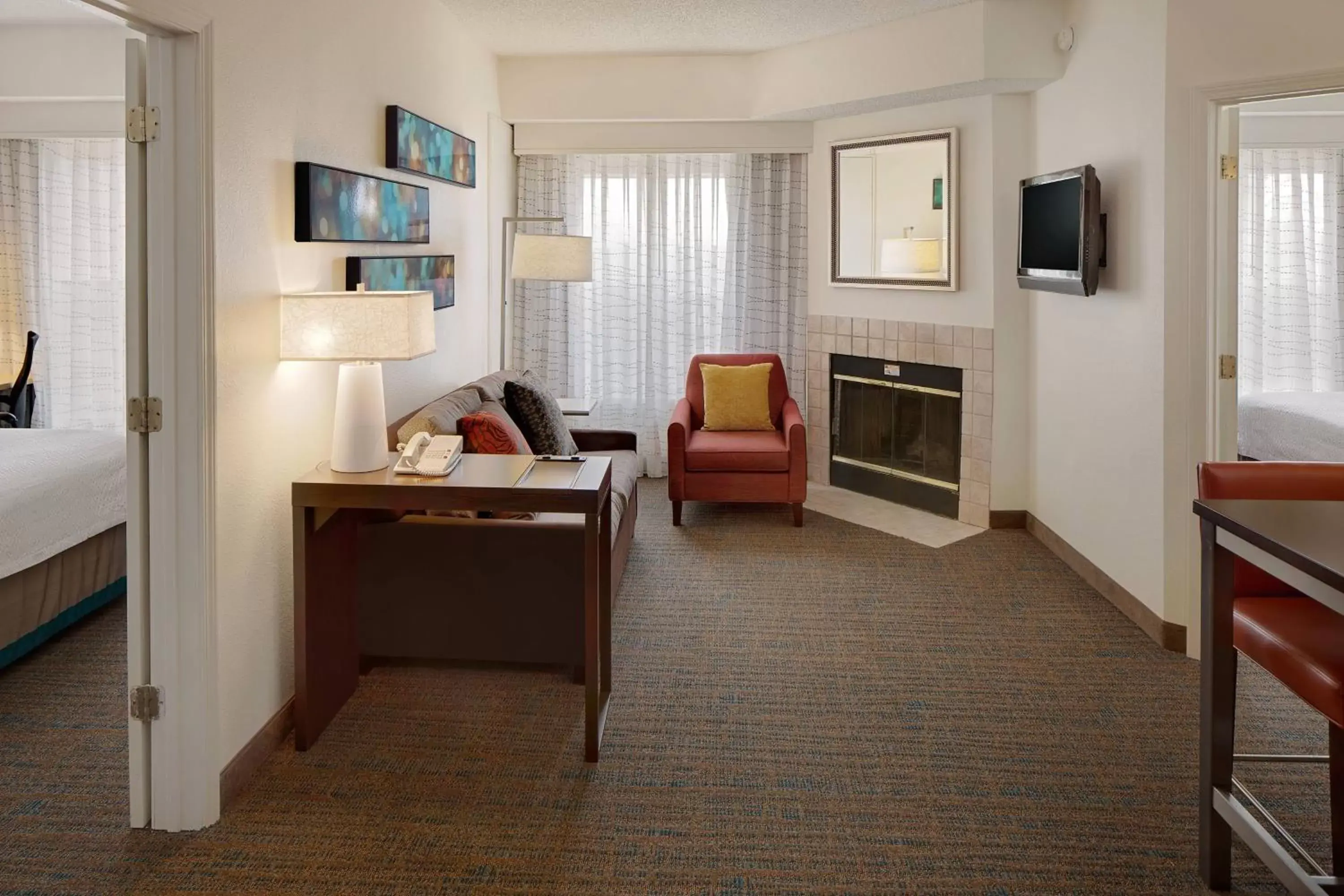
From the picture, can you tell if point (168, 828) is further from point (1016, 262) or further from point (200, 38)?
point (1016, 262)

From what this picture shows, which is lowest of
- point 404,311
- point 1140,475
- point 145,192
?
point 1140,475

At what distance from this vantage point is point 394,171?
4172 millimetres

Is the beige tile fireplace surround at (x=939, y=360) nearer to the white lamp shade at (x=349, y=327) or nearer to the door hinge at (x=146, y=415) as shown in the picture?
the white lamp shade at (x=349, y=327)

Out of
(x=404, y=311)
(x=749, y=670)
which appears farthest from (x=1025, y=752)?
(x=404, y=311)

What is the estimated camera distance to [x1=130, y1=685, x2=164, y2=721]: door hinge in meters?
2.58

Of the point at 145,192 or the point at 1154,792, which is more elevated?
the point at 145,192

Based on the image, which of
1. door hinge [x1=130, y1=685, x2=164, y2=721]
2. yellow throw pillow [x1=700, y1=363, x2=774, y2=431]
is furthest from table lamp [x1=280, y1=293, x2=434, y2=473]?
yellow throw pillow [x1=700, y1=363, x2=774, y2=431]

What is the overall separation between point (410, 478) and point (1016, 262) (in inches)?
142

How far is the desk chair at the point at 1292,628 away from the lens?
2.03 meters

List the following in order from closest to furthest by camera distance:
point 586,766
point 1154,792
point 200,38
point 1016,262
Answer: point 200,38
point 1154,792
point 586,766
point 1016,262

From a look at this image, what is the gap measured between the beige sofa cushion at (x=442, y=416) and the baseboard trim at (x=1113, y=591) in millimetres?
2688

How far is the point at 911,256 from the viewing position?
6.16 m

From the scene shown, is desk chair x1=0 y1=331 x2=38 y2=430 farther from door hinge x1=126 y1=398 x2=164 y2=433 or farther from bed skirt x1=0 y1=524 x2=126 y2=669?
door hinge x1=126 y1=398 x2=164 y2=433

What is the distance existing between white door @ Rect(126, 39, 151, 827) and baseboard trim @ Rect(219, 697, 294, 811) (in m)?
0.18
